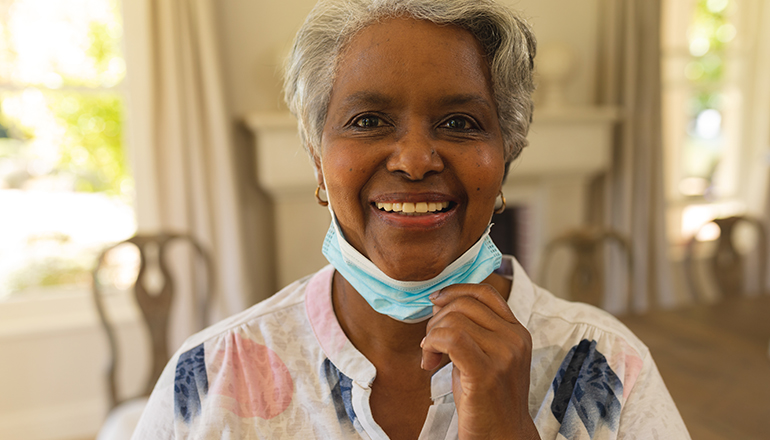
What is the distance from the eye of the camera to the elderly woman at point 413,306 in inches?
28.5

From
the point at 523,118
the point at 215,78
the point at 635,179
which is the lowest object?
the point at 635,179

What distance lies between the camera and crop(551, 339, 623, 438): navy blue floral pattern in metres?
0.81

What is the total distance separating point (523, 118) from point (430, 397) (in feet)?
1.53

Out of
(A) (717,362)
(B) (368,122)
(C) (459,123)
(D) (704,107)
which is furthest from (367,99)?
(D) (704,107)

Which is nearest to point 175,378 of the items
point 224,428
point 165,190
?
point 224,428

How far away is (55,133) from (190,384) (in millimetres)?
2173

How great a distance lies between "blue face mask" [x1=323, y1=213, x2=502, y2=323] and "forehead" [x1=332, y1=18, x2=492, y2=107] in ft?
0.72

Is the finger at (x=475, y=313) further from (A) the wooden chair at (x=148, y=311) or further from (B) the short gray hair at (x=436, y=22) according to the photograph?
(A) the wooden chair at (x=148, y=311)

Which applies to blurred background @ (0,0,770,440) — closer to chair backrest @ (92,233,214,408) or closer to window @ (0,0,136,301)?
window @ (0,0,136,301)

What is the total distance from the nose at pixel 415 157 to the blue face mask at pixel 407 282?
0.15 m

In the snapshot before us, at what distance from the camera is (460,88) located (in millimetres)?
742

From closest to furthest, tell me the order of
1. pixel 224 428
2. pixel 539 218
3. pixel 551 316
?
pixel 224 428
pixel 551 316
pixel 539 218

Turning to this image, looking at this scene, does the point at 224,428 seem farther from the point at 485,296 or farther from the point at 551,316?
the point at 551,316

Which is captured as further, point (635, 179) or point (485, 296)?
point (635, 179)
